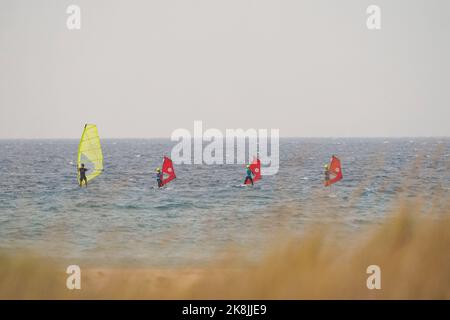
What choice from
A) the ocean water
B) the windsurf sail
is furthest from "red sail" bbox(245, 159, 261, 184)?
the windsurf sail

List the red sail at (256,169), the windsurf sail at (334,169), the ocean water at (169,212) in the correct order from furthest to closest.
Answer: the red sail at (256,169) → the windsurf sail at (334,169) → the ocean water at (169,212)

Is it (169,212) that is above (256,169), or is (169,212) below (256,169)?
below

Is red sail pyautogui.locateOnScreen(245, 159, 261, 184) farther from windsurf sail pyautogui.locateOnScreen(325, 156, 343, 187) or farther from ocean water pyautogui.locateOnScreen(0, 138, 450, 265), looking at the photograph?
windsurf sail pyautogui.locateOnScreen(325, 156, 343, 187)

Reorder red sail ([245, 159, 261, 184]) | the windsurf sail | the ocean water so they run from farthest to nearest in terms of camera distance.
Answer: red sail ([245, 159, 261, 184]) → the windsurf sail → the ocean water

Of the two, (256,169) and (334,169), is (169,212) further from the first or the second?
(256,169)

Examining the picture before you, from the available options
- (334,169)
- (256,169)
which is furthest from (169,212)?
(256,169)

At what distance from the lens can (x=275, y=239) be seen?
14.4ft

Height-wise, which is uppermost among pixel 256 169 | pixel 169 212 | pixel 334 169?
pixel 334 169

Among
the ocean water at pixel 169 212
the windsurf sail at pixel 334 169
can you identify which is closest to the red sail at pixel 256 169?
the ocean water at pixel 169 212

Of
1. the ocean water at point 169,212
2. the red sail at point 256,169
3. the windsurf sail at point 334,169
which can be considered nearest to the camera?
the ocean water at point 169,212

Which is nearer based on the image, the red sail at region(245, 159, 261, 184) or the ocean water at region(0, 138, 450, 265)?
the ocean water at region(0, 138, 450, 265)

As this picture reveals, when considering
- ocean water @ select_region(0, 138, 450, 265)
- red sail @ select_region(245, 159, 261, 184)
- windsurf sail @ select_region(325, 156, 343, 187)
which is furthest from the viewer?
red sail @ select_region(245, 159, 261, 184)

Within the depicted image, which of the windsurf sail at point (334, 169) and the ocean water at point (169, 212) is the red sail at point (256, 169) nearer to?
the ocean water at point (169, 212)

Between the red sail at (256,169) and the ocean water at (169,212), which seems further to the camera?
the red sail at (256,169)
